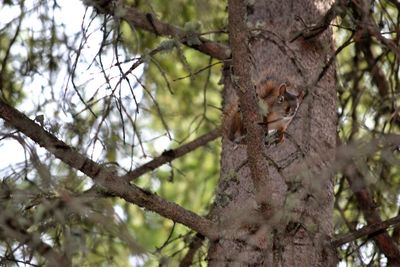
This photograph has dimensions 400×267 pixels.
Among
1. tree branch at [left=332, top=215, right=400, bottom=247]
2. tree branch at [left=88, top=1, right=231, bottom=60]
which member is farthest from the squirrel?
tree branch at [left=332, top=215, right=400, bottom=247]

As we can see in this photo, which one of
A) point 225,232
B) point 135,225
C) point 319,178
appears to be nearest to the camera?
point 319,178

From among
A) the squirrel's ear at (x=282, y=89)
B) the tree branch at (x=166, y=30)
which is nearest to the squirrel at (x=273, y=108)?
the squirrel's ear at (x=282, y=89)

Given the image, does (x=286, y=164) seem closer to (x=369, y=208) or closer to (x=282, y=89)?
(x=282, y=89)

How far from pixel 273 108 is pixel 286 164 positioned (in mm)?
278

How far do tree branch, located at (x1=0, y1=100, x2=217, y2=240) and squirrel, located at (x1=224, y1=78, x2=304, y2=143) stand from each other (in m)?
0.45

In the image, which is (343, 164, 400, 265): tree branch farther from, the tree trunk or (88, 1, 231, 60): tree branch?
(88, 1, 231, 60): tree branch

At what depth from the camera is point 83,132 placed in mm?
2713

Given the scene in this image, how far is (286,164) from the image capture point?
2.45 meters

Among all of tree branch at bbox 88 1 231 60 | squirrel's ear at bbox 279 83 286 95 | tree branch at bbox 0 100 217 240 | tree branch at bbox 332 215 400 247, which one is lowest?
tree branch at bbox 332 215 400 247

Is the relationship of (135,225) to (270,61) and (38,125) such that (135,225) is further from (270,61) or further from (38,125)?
(38,125)

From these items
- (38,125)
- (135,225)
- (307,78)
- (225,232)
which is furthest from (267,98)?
(135,225)

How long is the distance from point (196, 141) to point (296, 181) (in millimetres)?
972

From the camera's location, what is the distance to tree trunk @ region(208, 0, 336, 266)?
216cm

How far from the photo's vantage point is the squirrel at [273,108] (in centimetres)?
259
